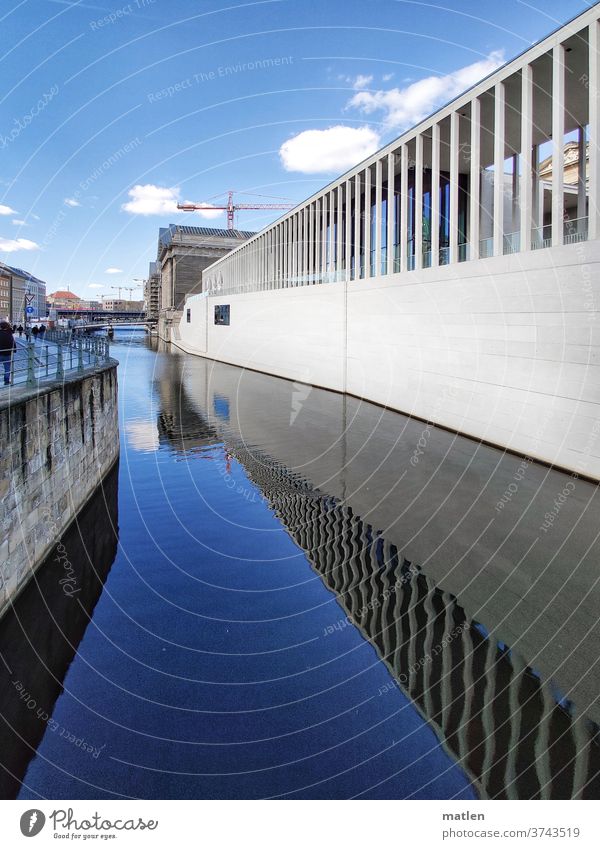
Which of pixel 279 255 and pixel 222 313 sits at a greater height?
pixel 279 255

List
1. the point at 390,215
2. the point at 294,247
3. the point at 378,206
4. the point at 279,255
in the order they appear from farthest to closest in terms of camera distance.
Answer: the point at 279,255 < the point at 294,247 < the point at 378,206 < the point at 390,215

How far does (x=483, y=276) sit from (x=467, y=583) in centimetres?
1074

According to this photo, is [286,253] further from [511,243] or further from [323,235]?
[511,243]

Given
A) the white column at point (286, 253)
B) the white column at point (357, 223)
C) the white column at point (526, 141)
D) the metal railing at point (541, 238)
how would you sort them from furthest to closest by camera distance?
1. the white column at point (286, 253)
2. the white column at point (357, 223)
3. the white column at point (526, 141)
4. the metal railing at point (541, 238)

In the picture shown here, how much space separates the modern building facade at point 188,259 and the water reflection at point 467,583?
85486mm

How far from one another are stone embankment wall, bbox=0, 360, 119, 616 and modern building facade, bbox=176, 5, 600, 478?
1002 centimetres

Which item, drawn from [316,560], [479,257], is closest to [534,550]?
[316,560]

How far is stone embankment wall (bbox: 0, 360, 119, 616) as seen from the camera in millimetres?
6836

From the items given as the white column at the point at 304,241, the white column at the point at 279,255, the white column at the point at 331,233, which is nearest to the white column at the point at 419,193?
the white column at the point at 331,233

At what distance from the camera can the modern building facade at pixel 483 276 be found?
12.8 metres

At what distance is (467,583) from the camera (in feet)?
25.7

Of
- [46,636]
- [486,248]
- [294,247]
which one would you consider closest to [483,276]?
[486,248]

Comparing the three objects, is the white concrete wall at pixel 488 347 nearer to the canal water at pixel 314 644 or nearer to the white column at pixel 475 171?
the white column at pixel 475 171

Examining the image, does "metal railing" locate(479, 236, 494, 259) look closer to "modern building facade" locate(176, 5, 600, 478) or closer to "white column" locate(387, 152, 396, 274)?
"modern building facade" locate(176, 5, 600, 478)
